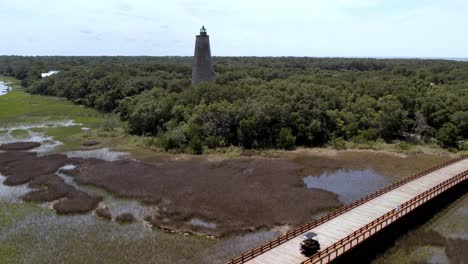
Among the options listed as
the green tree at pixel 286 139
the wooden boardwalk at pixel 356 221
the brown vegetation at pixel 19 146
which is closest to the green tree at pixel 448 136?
the wooden boardwalk at pixel 356 221

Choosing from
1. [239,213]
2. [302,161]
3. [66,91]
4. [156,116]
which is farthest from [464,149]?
[66,91]

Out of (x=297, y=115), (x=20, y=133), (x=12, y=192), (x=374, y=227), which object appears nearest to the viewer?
(x=374, y=227)

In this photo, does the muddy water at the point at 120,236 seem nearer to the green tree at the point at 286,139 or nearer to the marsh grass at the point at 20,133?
the green tree at the point at 286,139

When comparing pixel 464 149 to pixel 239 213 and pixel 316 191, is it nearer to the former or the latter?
pixel 316 191

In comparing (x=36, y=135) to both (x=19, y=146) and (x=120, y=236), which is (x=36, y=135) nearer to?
(x=19, y=146)

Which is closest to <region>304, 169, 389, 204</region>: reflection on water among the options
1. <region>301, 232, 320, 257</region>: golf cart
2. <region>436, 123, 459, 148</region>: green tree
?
<region>301, 232, 320, 257</region>: golf cart

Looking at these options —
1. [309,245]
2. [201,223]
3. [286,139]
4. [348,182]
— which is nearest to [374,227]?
[309,245]

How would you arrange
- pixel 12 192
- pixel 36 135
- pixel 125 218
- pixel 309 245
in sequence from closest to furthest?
pixel 309 245, pixel 125 218, pixel 12 192, pixel 36 135
